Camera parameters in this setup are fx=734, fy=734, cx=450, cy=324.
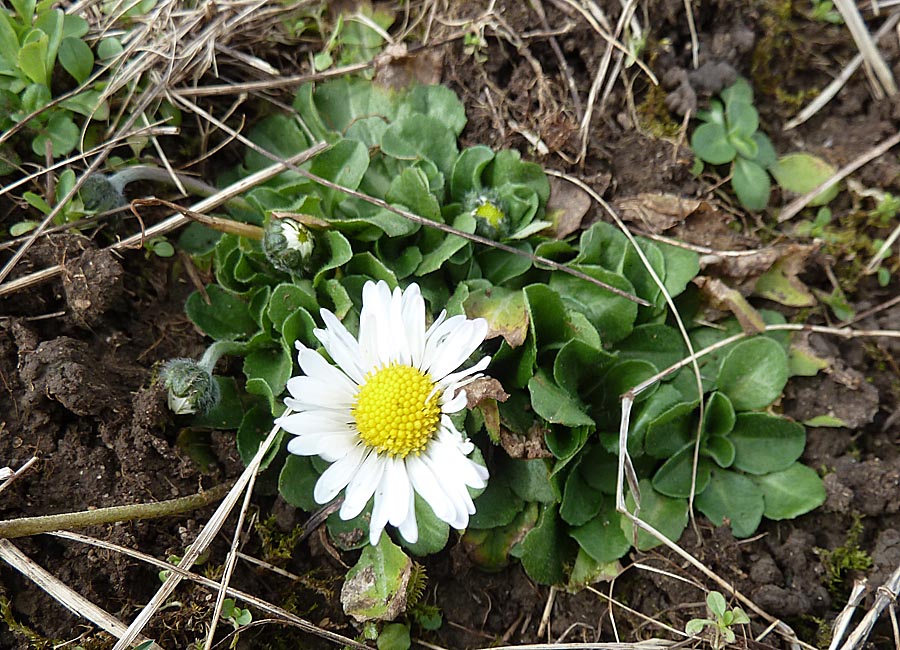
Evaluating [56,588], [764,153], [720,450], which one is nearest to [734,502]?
[720,450]

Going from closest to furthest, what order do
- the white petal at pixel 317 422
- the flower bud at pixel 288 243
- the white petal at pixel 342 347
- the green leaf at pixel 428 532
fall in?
the white petal at pixel 317 422, the white petal at pixel 342 347, the green leaf at pixel 428 532, the flower bud at pixel 288 243

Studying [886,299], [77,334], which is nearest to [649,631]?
[886,299]

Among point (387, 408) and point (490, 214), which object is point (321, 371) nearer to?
point (387, 408)

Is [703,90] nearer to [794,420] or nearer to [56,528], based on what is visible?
[794,420]

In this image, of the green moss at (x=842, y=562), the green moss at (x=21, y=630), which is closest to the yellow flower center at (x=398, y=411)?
the green moss at (x=21, y=630)

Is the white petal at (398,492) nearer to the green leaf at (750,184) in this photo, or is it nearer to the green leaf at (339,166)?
the green leaf at (339,166)
